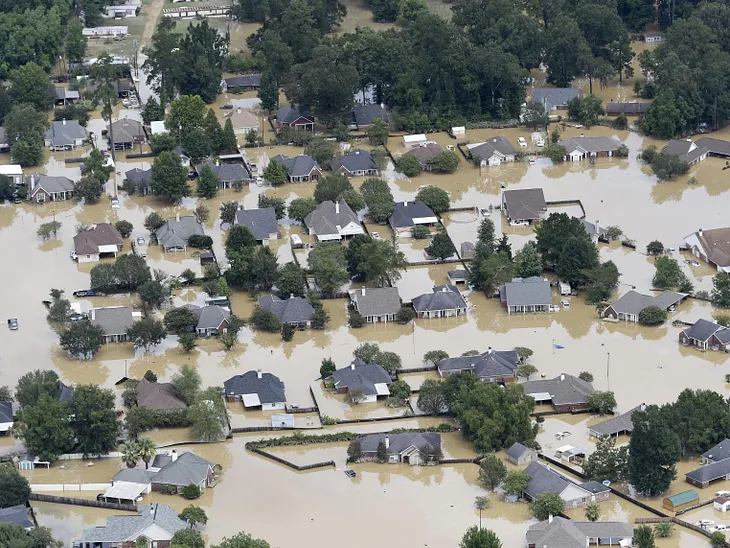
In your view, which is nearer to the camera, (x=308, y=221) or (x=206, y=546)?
(x=206, y=546)

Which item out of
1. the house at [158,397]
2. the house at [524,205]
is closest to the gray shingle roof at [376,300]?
the house at [158,397]

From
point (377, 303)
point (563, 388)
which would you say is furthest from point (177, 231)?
point (563, 388)

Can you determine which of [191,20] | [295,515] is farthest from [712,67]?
[295,515]

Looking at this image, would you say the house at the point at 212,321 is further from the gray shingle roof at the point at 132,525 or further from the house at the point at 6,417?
the gray shingle roof at the point at 132,525

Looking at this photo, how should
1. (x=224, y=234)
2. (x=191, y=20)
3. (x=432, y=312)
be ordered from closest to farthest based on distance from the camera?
(x=432, y=312) → (x=224, y=234) → (x=191, y=20)

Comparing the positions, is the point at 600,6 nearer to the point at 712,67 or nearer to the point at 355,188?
the point at 712,67

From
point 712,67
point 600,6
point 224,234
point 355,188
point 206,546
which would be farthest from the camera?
point 600,6
